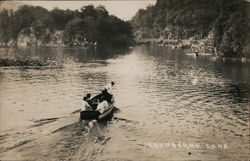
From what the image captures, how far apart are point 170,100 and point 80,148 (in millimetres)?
19484

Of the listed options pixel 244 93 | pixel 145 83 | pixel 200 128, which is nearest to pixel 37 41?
pixel 145 83

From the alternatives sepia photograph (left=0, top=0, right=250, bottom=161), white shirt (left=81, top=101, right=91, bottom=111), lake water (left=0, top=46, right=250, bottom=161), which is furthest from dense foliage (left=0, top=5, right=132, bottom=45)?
white shirt (left=81, top=101, right=91, bottom=111)

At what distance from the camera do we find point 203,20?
155625 mm

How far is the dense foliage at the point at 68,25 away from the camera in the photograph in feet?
504

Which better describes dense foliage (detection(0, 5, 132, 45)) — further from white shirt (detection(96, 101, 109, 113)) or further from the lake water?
white shirt (detection(96, 101, 109, 113))

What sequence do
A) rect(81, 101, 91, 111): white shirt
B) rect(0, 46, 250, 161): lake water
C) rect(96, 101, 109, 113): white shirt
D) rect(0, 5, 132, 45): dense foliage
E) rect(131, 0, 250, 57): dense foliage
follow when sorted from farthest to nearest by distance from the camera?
1. rect(0, 5, 132, 45): dense foliage
2. rect(131, 0, 250, 57): dense foliage
3. rect(96, 101, 109, 113): white shirt
4. rect(81, 101, 91, 111): white shirt
5. rect(0, 46, 250, 161): lake water

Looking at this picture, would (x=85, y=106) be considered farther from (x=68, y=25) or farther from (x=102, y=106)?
(x=68, y=25)

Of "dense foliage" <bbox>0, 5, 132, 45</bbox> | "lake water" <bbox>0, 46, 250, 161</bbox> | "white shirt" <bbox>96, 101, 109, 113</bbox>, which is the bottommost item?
"lake water" <bbox>0, 46, 250, 161</bbox>

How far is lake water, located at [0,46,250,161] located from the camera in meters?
26.1

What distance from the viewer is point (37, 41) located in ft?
576

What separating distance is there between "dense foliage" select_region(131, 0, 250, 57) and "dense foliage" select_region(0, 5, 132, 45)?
16.9m

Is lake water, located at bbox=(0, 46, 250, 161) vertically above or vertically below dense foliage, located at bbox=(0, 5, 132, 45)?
below

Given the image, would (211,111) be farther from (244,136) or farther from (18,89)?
(18,89)

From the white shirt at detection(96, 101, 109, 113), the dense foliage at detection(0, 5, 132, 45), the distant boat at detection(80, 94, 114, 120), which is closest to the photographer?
the distant boat at detection(80, 94, 114, 120)
